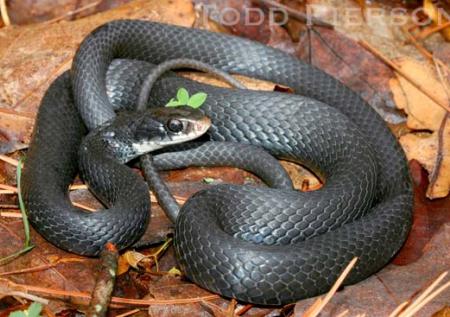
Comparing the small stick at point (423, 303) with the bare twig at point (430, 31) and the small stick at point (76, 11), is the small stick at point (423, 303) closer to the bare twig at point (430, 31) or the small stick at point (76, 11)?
the bare twig at point (430, 31)

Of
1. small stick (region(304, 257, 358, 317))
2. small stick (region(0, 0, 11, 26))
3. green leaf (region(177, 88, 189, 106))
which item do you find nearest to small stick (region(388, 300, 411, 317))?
small stick (region(304, 257, 358, 317))

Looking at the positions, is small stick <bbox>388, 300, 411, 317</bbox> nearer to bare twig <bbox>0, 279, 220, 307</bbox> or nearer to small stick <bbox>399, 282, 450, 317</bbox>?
small stick <bbox>399, 282, 450, 317</bbox>

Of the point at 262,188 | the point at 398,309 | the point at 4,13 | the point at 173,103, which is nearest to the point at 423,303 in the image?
the point at 398,309

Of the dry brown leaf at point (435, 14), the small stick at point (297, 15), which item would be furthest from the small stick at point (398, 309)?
the dry brown leaf at point (435, 14)

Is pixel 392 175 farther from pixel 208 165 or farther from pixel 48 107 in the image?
pixel 48 107

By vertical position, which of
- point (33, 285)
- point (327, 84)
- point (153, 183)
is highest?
point (327, 84)

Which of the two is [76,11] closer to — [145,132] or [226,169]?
[145,132]

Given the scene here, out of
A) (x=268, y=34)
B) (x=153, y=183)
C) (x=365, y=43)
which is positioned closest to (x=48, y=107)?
(x=153, y=183)
